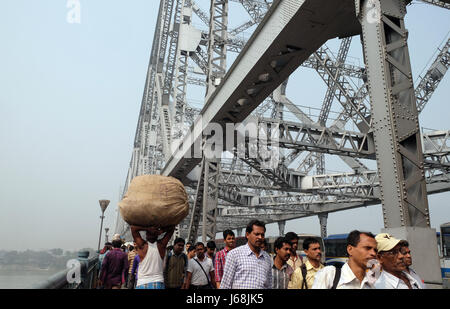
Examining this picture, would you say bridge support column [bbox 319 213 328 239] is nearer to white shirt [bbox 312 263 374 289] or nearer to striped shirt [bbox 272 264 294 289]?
striped shirt [bbox 272 264 294 289]

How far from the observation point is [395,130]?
4926 mm

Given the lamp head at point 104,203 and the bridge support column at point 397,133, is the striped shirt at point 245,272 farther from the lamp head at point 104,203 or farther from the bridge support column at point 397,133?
the lamp head at point 104,203

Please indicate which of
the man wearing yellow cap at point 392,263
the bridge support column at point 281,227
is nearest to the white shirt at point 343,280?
the man wearing yellow cap at point 392,263

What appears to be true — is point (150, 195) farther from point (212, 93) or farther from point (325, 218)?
point (325, 218)

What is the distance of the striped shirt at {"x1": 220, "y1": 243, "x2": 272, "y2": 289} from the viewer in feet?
11.4

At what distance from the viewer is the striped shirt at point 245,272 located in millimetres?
3461

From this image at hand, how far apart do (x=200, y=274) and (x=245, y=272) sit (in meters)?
2.56

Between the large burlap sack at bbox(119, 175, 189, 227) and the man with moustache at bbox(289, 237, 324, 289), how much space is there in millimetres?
1709

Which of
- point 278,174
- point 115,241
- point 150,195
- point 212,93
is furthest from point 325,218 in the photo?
point 150,195

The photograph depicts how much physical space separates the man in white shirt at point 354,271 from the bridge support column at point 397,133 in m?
2.15

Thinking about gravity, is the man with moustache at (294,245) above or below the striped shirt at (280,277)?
above

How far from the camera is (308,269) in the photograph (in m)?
4.18

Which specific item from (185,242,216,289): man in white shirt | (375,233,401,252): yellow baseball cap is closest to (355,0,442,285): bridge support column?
(375,233,401,252): yellow baseball cap
